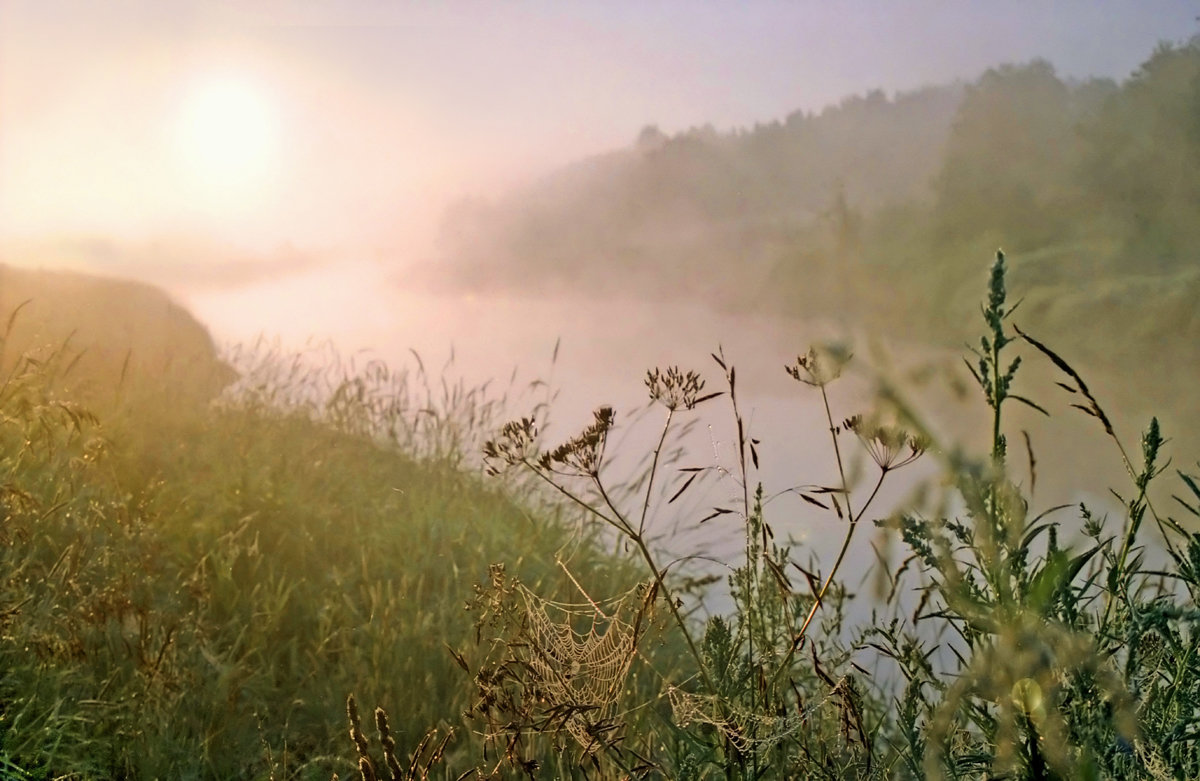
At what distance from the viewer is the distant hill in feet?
11.5

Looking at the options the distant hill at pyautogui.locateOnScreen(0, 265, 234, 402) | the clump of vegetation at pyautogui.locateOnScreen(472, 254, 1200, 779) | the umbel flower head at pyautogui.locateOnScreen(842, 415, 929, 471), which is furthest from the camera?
the distant hill at pyautogui.locateOnScreen(0, 265, 234, 402)

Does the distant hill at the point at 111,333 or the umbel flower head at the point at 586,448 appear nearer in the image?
the umbel flower head at the point at 586,448

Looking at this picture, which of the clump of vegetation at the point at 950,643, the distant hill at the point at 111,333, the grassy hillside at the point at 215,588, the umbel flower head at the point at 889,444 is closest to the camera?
the clump of vegetation at the point at 950,643

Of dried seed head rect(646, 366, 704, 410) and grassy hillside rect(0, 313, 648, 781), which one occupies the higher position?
dried seed head rect(646, 366, 704, 410)

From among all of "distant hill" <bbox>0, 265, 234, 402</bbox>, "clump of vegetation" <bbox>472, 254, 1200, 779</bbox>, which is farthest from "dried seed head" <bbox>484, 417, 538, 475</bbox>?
"distant hill" <bbox>0, 265, 234, 402</bbox>

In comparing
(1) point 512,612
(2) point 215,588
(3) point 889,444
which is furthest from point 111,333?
(3) point 889,444

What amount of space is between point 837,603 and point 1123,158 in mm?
2866

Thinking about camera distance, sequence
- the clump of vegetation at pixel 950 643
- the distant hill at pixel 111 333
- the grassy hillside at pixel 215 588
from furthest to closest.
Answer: the distant hill at pixel 111 333
the grassy hillside at pixel 215 588
the clump of vegetation at pixel 950 643

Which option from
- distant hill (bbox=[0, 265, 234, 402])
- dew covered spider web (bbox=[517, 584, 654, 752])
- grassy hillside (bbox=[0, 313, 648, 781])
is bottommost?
grassy hillside (bbox=[0, 313, 648, 781])

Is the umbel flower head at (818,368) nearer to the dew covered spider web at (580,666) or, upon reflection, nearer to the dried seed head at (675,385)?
the dried seed head at (675,385)

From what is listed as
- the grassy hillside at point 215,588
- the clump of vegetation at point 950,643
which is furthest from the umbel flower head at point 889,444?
the grassy hillside at point 215,588

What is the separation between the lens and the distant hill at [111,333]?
3.52 metres

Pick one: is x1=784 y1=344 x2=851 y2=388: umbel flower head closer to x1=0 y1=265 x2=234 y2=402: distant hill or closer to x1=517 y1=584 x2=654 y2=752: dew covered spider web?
x1=517 y1=584 x2=654 y2=752: dew covered spider web

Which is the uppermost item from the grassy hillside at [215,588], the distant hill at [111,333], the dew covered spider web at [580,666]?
the distant hill at [111,333]
